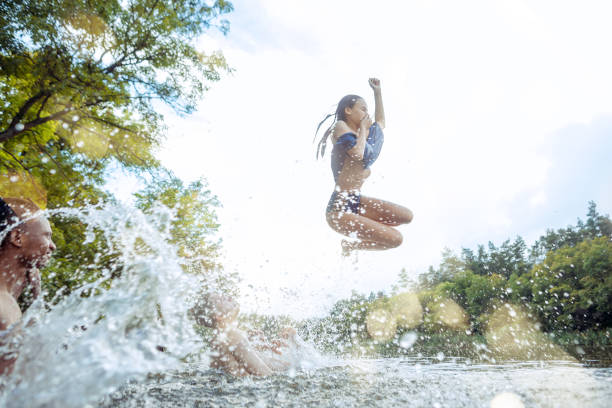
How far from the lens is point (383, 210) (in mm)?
4566

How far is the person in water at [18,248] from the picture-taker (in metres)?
2.36

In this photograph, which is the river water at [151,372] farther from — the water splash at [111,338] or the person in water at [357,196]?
the person in water at [357,196]

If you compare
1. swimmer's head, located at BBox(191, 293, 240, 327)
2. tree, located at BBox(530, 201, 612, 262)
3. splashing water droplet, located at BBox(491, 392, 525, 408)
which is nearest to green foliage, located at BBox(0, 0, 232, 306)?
swimmer's head, located at BBox(191, 293, 240, 327)

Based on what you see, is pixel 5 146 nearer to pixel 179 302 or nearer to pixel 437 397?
pixel 179 302

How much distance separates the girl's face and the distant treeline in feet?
18.0

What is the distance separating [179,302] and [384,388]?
6.85 ft

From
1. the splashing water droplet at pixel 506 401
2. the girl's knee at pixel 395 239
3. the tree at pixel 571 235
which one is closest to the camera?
the splashing water droplet at pixel 506 401

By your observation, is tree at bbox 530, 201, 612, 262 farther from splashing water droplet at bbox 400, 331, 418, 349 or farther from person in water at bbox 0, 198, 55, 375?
person in water at bbox 0, 198, 55, 375

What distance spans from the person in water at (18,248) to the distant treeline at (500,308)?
272 inches

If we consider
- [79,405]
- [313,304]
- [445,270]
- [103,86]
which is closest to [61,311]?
[79,405]

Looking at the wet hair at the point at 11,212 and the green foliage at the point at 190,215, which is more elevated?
the green foliage at the point at 190,215

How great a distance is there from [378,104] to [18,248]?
461cm

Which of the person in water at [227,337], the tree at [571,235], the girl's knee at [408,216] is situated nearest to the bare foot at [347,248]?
the girl's knee at [408,216]

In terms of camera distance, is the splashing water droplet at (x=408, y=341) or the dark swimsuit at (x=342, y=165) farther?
the splashing water droplet at (x=408, y=341)
